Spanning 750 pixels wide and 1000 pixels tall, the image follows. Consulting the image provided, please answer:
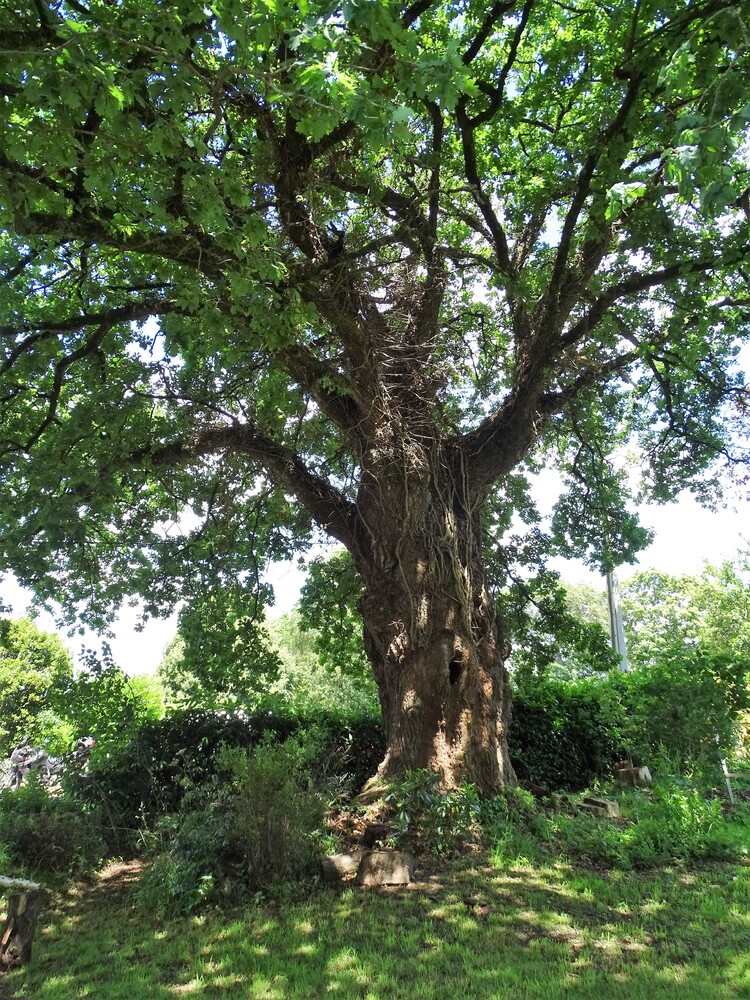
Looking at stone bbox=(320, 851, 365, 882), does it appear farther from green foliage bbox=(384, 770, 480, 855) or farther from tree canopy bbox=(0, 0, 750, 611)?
tree canopy bbox=(0, 0, 750, 611)

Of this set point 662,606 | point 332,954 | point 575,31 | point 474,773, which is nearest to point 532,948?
point 332,954

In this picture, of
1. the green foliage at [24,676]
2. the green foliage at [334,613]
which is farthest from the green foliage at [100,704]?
the green foliage at [334,613]

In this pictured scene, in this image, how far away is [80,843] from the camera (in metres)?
7.03

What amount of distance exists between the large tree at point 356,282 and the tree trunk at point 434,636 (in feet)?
0.11

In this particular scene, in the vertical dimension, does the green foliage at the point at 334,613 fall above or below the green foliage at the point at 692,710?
above

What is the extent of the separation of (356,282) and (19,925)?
627 centimetres

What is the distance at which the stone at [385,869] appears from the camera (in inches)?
216

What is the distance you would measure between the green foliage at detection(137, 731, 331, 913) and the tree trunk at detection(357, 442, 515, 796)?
5.08 feet

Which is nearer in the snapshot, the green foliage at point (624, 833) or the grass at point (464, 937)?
the grass at point (464, 937)

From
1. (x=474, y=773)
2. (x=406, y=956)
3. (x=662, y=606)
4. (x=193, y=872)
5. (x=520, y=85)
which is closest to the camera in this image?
(x=406, y=956)

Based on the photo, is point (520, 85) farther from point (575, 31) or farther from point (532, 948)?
point (532, 948)

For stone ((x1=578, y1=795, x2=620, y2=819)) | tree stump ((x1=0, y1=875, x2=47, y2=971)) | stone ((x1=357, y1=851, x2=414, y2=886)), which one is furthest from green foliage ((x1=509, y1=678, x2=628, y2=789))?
tree stump ((x1=0, y1=875, x2=47, y2=971))

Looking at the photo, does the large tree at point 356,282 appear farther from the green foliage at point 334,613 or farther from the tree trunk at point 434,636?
the green foliage at point 334,613

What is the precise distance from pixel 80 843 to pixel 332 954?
413 centimetres
